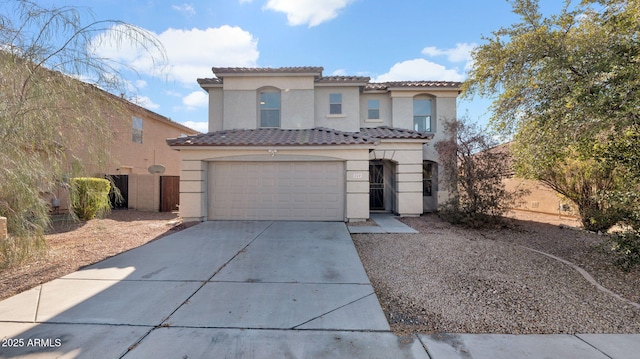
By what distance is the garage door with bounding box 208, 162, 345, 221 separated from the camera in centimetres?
1046

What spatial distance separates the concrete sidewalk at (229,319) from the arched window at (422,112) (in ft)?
31.7

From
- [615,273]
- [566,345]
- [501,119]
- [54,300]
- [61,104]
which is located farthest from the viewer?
[501,119]

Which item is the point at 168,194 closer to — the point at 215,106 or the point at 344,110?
the point at 215,106

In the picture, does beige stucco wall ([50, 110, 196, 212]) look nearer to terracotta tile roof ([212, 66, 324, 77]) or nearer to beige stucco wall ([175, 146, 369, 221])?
beige stucco wall ([175, 146, 369, 221])

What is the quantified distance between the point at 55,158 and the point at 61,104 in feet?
2.97

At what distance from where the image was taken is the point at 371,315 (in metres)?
3.67

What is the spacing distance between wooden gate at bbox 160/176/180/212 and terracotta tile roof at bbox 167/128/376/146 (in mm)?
4360

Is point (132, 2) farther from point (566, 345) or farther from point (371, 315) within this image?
point (566, 345)

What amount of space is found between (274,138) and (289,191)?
2135 mm

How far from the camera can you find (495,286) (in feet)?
15.2

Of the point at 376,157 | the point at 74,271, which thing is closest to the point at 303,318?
the point at 74,271

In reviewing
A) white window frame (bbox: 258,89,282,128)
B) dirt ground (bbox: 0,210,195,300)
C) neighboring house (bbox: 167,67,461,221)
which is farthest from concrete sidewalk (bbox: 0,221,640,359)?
white window frame (bbox: 258,89,282,128)

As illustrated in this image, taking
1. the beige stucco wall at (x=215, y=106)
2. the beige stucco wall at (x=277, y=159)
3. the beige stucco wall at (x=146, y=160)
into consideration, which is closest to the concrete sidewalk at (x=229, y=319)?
the beige stucco wall at (x=277, y=159)

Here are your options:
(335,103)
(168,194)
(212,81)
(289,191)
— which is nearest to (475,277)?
(289,191)
